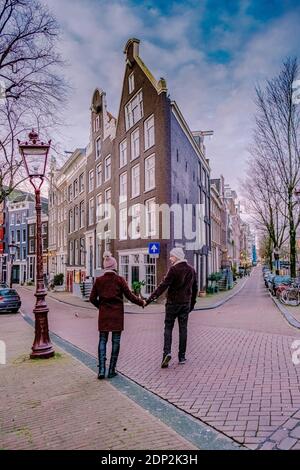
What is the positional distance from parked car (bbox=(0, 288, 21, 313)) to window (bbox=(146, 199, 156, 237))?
319 inches

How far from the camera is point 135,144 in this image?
81.4ft

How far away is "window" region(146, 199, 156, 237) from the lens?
72.4ft

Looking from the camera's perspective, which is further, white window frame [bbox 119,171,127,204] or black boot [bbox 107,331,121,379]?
white window frame [bbox 119,171,127,204]

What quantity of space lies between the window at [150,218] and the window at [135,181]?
66.1 inches

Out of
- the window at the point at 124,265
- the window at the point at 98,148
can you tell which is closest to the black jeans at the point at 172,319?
the window at the point at 124,265

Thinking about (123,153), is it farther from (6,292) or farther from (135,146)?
(6,292)

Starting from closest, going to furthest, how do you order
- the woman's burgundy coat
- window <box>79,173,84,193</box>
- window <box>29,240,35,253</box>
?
the woman's burgundy coat
window <box>79,173,84,193</box>
window <box>29,240,35,253</box>

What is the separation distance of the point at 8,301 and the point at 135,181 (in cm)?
1047

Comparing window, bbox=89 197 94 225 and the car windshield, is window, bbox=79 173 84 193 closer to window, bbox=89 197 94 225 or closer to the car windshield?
window, bbox=89 197 94 225

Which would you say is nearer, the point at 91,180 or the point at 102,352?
the point at 102,352

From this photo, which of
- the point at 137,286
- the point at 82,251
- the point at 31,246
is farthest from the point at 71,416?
the point at 31,246

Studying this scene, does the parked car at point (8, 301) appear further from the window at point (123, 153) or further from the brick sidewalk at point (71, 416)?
the brick sidewalk at point (71, 416)

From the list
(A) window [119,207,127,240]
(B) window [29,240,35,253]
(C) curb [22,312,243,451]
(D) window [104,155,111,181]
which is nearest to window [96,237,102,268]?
(A) window [119,207,127,240]

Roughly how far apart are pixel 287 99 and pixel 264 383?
18.4 meters
